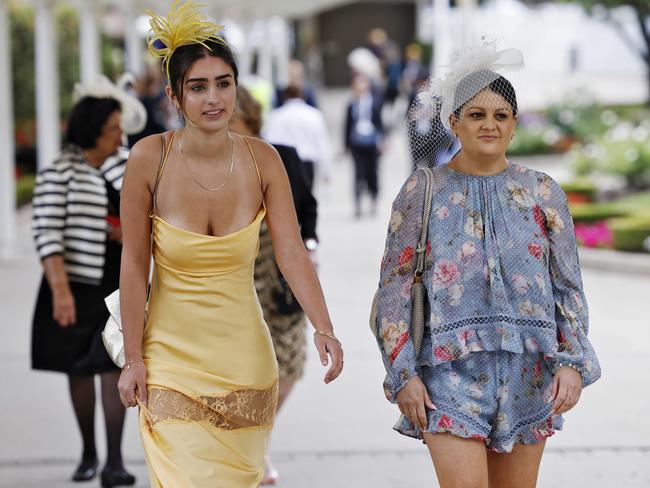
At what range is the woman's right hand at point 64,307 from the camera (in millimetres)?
5449

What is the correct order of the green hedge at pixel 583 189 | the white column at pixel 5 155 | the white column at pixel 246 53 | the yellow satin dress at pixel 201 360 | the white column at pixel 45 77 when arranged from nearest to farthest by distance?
1. the yellow satin dress at pixel 201 360
2. the white column at pixel 5 155
3. the white column at pixel 45 77
4. the green hedge at pixel 583 189
5. the white column at pixel 246 53

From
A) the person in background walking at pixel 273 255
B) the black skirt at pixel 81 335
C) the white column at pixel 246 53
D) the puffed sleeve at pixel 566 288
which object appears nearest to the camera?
the puffed sleeve at pixel 566 288

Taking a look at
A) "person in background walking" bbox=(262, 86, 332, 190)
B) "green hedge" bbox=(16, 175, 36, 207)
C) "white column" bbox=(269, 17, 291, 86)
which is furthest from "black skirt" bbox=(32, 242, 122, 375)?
"white column" bbox=(269, 17, 291, 86)

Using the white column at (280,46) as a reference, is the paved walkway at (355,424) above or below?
below

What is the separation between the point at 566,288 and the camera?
375cm

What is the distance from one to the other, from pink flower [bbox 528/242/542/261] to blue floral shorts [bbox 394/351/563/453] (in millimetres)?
289

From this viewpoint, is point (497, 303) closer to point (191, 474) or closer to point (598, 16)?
point (191, 474)

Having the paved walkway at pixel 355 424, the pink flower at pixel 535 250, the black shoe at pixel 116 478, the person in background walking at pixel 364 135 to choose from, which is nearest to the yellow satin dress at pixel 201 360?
the pink flower at pixel 535 250

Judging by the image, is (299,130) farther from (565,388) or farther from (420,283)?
(565,388)

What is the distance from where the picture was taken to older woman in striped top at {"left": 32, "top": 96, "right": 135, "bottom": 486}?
17.9ft

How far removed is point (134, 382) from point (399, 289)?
81cm

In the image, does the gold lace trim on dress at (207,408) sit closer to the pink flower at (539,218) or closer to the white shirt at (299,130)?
the pink flower at (539,218)

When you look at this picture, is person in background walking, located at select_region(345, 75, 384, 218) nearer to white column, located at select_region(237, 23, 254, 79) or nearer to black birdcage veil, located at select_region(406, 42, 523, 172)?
white column, located at select_region(237, 23, 254, 79)

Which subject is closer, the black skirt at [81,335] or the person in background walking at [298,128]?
the black skirt at [81,335]
